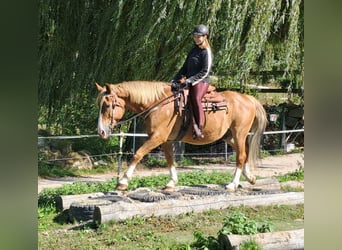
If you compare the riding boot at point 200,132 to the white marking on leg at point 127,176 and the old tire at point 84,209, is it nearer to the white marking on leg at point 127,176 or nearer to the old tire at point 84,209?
the white marking on leg at point 127,176

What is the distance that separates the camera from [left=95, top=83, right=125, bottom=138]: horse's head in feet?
13.0

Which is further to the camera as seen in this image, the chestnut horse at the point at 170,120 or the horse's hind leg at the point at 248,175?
the horse's hind leg at the point at 248,175

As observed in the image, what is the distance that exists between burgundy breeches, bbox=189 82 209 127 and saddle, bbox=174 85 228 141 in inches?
1.2

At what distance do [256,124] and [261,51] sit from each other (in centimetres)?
57

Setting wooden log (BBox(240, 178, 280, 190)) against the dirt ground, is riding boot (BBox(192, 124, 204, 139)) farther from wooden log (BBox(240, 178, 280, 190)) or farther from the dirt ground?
wooden log (BBox(240, 178, 280, 190))

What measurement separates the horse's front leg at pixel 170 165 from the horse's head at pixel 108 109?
42 cm

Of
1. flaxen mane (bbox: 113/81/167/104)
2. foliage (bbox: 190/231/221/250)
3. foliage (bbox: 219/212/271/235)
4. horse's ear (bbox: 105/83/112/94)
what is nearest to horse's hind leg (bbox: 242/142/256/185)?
foliage (bbox: 219/212/271/235)

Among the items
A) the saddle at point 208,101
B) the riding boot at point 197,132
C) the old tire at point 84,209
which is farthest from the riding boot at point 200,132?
the old tire at point 84,209

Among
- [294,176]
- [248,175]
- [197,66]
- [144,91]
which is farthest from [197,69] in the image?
[294,176]

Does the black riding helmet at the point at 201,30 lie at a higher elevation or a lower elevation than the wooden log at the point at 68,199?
higher

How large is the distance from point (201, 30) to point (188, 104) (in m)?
0.56

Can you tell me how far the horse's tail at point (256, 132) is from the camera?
A: 160 inches

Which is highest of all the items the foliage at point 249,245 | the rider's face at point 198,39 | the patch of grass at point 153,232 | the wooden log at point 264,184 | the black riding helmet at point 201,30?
the black riding helmet at point 201,30
